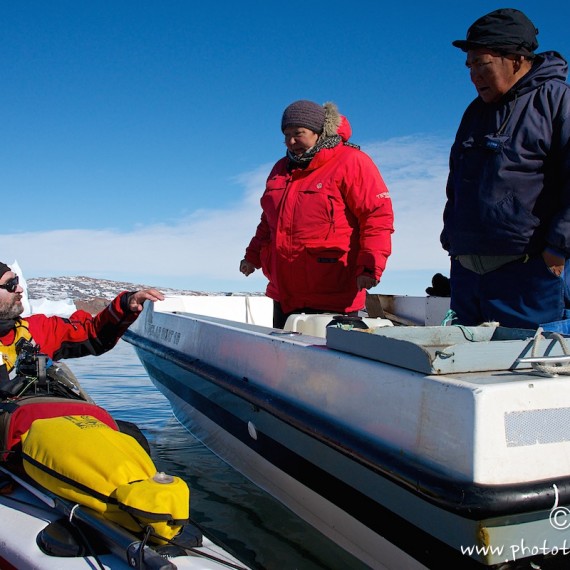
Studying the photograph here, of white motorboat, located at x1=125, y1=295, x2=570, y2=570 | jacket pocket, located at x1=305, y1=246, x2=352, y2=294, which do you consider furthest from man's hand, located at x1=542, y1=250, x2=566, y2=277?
jacket pocket, located at x1=305, y1=246, x2=352, y2=294

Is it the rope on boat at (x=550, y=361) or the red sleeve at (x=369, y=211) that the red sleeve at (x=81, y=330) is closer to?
the red sleeve at (x=369, y=211)

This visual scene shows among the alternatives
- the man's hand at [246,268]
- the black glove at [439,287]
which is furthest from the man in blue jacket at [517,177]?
the black glove at [439,287]

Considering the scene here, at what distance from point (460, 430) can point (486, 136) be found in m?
1.30

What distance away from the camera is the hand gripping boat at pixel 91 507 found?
1.75 meters

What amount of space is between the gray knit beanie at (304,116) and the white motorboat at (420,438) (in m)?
1.41

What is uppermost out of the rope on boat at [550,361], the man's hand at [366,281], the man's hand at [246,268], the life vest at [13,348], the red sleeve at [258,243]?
the red sleeve at [258,243]

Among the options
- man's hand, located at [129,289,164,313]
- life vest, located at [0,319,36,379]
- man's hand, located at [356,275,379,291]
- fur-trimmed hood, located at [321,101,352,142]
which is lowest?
life vest, located at [0,319,36,379]

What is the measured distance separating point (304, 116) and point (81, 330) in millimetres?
1711

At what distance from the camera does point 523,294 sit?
8.04 ft

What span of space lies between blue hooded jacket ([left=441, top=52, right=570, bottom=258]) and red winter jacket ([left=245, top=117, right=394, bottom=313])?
3.55ft

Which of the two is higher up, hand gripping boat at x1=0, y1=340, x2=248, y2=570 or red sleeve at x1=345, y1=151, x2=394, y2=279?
red sleeve at x1=345, y1=151, x2=394, y2=279

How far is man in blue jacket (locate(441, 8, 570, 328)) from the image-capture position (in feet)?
7.79

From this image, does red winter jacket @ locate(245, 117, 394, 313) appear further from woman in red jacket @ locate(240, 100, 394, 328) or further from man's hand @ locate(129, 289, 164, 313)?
man's hand @ locate(129, 289, 164, 313)

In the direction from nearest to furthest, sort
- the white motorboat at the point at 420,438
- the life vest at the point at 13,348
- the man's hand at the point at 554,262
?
the white motorboat at the point at 420,438 → the man's hand at the point at 554,262 → the life vest at the point at 13,348
